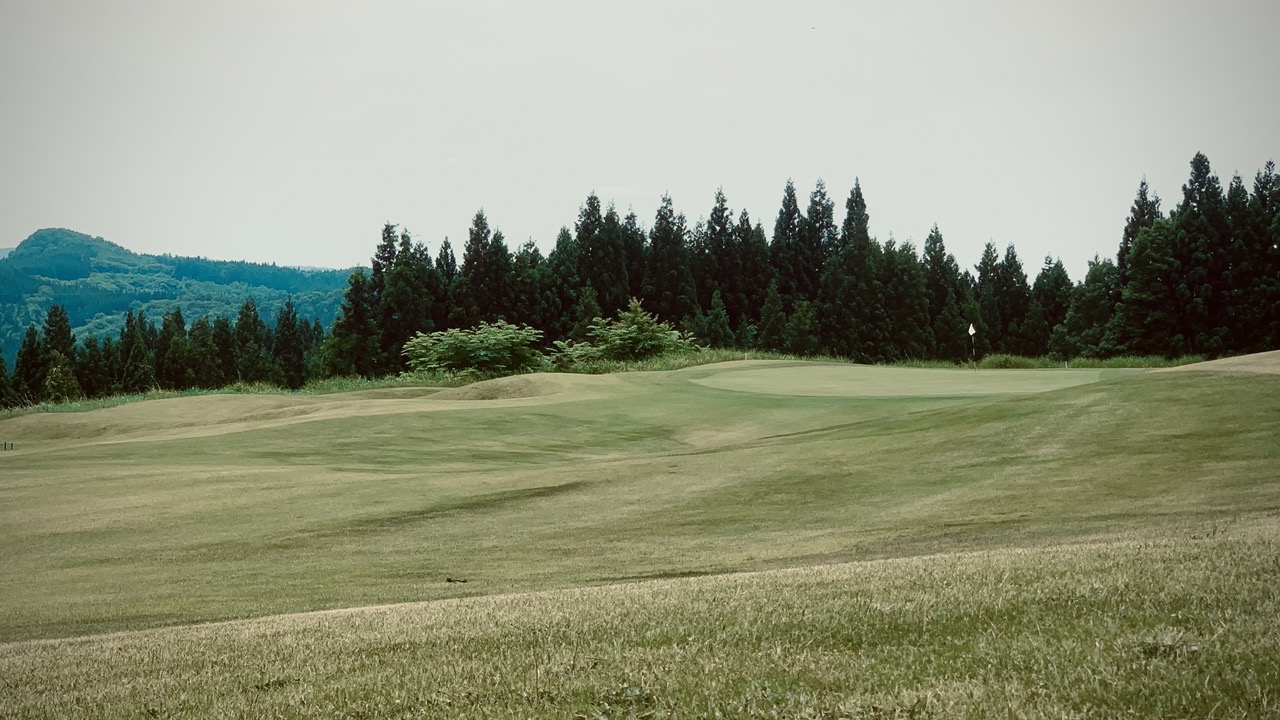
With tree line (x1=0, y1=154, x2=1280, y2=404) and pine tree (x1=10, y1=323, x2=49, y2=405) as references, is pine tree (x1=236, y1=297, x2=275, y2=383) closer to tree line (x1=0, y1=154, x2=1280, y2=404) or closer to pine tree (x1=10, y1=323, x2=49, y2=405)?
tree line (x1=0, y1=154, x2=1280, y2=404)

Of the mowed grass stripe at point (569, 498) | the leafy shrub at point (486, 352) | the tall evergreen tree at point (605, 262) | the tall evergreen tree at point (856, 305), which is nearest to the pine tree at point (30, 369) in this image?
the tall evergreen tree at point (605, 262)

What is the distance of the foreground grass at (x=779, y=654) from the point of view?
5691 millimetres

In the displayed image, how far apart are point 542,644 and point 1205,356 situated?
79899mm

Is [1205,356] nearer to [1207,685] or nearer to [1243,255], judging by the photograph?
[1243,255]

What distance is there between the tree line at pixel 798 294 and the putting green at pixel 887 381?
3626 cm

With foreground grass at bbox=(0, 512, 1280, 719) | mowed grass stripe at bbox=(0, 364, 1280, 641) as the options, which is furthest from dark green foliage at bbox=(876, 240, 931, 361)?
foreground grass at bbox=(0, 512, 1280, 719)

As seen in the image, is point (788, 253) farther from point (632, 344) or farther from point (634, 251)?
point (632, 344)

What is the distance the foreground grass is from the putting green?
84.3 feet

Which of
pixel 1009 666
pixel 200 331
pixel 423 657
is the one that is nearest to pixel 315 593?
pixel 423 657

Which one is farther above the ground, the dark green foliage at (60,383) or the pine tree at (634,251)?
the pine tree at (634,251)

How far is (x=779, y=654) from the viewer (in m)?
6.85

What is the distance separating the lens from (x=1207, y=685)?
5.43 metres

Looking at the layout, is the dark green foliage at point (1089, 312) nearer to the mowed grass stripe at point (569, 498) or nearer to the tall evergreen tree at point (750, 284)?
the tall evergreen tree at point (750, 284)

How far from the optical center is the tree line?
276ft
